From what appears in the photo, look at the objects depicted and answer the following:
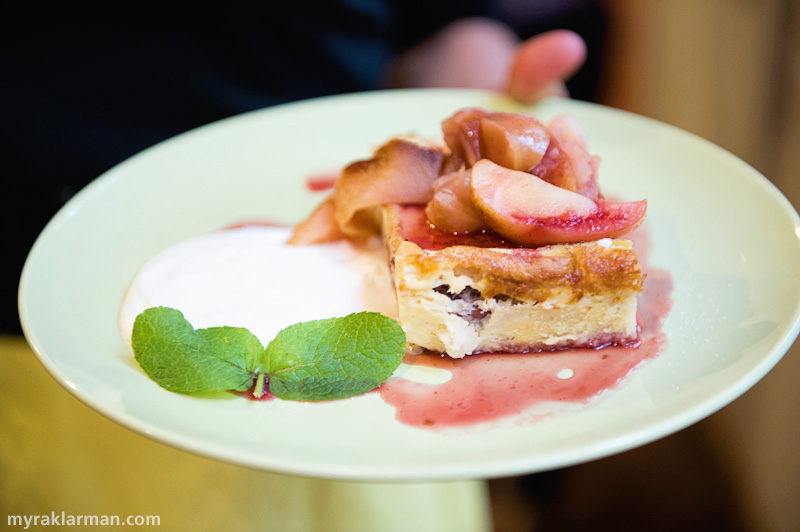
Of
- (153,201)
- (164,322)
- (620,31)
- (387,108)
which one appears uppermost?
(620,31)

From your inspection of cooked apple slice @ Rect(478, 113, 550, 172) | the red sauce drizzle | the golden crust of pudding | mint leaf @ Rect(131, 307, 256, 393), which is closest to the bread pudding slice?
the golden crust of pudding

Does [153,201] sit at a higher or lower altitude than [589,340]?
higher

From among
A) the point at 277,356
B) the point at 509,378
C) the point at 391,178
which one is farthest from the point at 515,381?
the point at 391,178

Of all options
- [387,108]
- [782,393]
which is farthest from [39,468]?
[782,393]

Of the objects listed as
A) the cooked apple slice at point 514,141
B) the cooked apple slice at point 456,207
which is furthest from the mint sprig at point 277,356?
the cooked apple slice at point 514,141

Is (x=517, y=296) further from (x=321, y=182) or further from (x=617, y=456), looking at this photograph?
(x=617, y=456)

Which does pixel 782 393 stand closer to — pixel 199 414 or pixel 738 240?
pixel 738 240

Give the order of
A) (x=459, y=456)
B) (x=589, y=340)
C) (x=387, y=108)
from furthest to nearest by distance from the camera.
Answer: (x=387, y=108), (x=589, y=340), (x=459, y=456)
